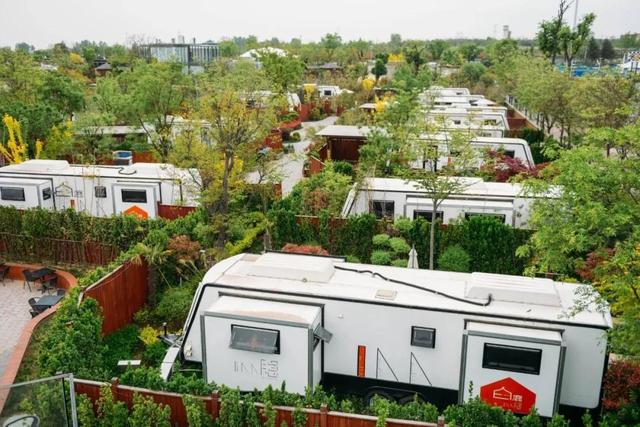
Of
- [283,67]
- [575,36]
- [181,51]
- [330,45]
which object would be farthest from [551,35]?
[181,51]

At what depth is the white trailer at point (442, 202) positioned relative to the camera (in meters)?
19.5

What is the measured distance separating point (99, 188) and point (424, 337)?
16836 millimetres

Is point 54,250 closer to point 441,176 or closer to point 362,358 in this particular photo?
point 441,176

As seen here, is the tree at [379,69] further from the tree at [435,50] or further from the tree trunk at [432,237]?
the tree trunk at [432,237]

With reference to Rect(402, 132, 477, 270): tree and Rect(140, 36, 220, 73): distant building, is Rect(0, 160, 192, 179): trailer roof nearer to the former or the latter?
Rect(402, 132, 477, 270): tree

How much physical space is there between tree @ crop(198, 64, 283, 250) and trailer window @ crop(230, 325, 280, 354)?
26.7 ft

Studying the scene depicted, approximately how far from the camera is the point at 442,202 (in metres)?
20.0

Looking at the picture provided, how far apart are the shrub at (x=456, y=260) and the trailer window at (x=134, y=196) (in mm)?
11673

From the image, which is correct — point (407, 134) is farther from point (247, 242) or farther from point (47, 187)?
point (47, 187)

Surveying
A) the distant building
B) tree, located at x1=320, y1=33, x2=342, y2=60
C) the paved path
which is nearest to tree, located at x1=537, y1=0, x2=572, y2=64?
the paved path

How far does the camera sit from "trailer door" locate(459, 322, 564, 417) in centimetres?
1012

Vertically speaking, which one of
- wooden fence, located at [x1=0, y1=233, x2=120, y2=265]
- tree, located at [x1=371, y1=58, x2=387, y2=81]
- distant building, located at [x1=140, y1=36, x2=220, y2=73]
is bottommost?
wooden fence, located at [x1=0, y1=233, x2=120, y2=265]

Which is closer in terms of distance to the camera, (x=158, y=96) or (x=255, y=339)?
(x=255, y=339)

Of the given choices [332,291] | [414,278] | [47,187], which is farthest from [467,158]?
[47,187]
